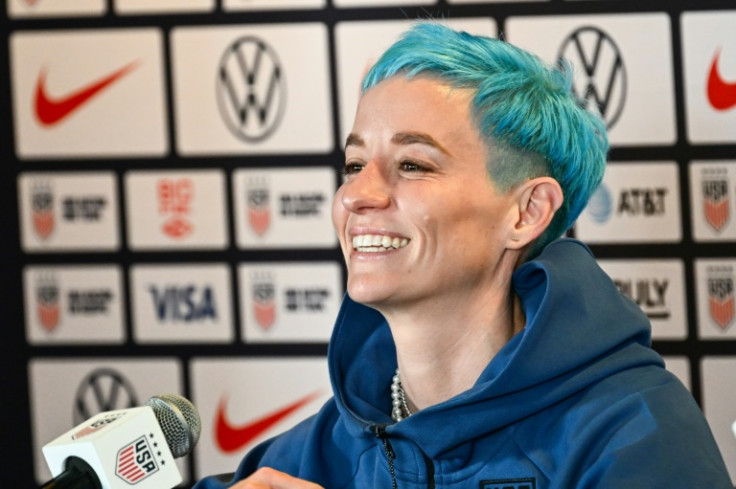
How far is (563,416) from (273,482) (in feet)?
1.18

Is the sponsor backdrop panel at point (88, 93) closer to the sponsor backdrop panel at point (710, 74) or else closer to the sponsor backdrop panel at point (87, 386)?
the sponsor backdrop panel at point (87, 386)

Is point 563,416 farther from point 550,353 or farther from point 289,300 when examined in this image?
point 289,300

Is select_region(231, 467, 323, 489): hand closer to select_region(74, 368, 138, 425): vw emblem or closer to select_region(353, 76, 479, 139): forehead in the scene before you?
select_region(353, 76, 479, 139): forehead

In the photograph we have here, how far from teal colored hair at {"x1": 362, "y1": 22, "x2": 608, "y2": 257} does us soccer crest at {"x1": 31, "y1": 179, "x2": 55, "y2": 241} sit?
5.71 feet

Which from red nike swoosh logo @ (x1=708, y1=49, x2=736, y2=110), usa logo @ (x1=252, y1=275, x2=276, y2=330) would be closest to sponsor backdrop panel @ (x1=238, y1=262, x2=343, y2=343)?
usa logo @ (x1=252, y1=275, x2=276, y2=330)

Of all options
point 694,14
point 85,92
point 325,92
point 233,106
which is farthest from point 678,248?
point 85,92

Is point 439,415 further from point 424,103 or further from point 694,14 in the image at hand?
point 694,14

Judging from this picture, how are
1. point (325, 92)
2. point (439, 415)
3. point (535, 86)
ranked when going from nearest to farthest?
point (439, 415)
point (535, 86)
point (325, 92)

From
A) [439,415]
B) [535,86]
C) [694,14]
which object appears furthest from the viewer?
[694,14]

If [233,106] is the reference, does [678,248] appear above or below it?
below

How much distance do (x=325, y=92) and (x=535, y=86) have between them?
1444mm

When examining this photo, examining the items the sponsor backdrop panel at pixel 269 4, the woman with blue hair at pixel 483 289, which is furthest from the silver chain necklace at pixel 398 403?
the sponsor backdrop panel at pixel 269 4

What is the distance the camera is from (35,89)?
305cm

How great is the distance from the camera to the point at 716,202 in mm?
2727
